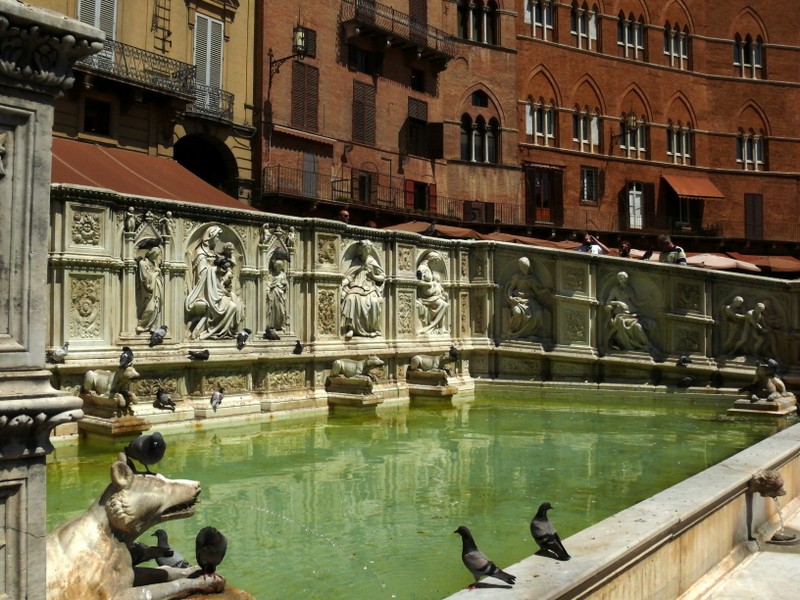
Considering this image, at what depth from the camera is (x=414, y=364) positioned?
14164mm

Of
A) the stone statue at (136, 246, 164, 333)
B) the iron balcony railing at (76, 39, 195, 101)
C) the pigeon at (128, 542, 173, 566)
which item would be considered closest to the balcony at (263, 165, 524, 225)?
the iron balcony railing at (76, 39, 195, 101)

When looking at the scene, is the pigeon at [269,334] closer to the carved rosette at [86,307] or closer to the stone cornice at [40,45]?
the carved rosette at [86,307]

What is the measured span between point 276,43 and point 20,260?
28.9 meters

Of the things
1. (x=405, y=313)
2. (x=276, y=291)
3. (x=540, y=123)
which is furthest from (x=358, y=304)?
(x=540, y=123)

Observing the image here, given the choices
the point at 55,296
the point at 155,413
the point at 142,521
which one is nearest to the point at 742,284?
the point at 155,413

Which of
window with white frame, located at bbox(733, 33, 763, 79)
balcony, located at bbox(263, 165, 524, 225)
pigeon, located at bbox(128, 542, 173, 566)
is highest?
window with white frame, located at bbox(733, 33, 763, 79)

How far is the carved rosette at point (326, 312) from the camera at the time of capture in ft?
42.2

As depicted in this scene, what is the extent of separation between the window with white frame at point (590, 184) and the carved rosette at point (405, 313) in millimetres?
31363

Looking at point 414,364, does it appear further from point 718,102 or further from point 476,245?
point 718,102

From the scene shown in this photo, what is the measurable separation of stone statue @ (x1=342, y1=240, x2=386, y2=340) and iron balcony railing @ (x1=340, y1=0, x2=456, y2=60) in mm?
22408

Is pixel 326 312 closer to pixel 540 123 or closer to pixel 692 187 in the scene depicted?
pixel 540 123

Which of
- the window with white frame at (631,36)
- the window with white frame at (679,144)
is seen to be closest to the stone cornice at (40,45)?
the window with white frame at (631,36)

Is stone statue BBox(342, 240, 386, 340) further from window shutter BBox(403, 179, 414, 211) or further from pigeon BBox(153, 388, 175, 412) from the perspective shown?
window shutter BBox(403, 179, 414, 211)

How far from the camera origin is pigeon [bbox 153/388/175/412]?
10.2 metres
